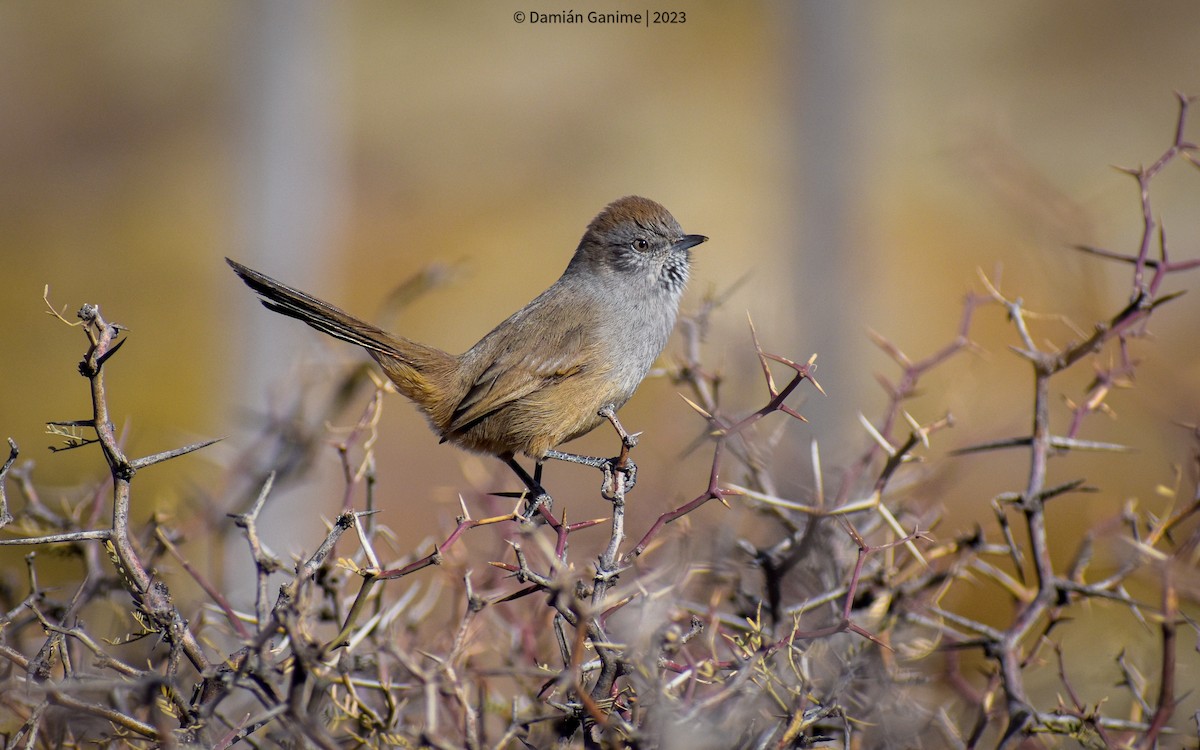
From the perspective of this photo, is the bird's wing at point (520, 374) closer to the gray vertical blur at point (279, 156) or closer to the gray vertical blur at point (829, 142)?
the gray vertical blur at point (279, 156)

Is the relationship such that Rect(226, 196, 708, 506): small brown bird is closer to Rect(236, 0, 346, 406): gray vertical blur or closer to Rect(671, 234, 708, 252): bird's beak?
Rect(671, 234, 708, 252): bird's beak

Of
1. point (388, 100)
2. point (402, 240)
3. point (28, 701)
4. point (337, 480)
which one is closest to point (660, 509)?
point (28, 701)

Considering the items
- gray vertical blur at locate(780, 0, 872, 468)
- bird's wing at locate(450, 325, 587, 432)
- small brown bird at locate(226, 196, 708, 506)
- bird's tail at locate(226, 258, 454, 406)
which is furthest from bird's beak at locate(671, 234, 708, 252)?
gray vertical blur at locate(780, 0, 872, 468)

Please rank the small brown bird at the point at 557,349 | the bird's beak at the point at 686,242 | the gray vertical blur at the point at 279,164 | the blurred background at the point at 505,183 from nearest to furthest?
the small brown bird at the point at 557,349
the bird's beak at the point at 686,242
the gray vertical blur at the point at 279,164
the blurred background at the point at 505,183

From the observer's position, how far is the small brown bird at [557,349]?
3.62m

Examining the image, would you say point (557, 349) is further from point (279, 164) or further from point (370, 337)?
point (279, 164)

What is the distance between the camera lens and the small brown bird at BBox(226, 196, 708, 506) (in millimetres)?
3623

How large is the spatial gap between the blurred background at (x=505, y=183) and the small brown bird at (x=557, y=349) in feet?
0.60

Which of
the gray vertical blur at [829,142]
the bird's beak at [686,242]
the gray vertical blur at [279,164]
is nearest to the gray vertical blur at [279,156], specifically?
the gray vertical blur at [279,164]

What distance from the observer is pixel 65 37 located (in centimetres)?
983

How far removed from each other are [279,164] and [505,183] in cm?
558

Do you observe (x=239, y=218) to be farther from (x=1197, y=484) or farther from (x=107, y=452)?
(x=1197, y=484)

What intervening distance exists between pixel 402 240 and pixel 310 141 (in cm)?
468

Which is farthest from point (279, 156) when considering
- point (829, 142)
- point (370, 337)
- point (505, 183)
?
point (505, 183)
